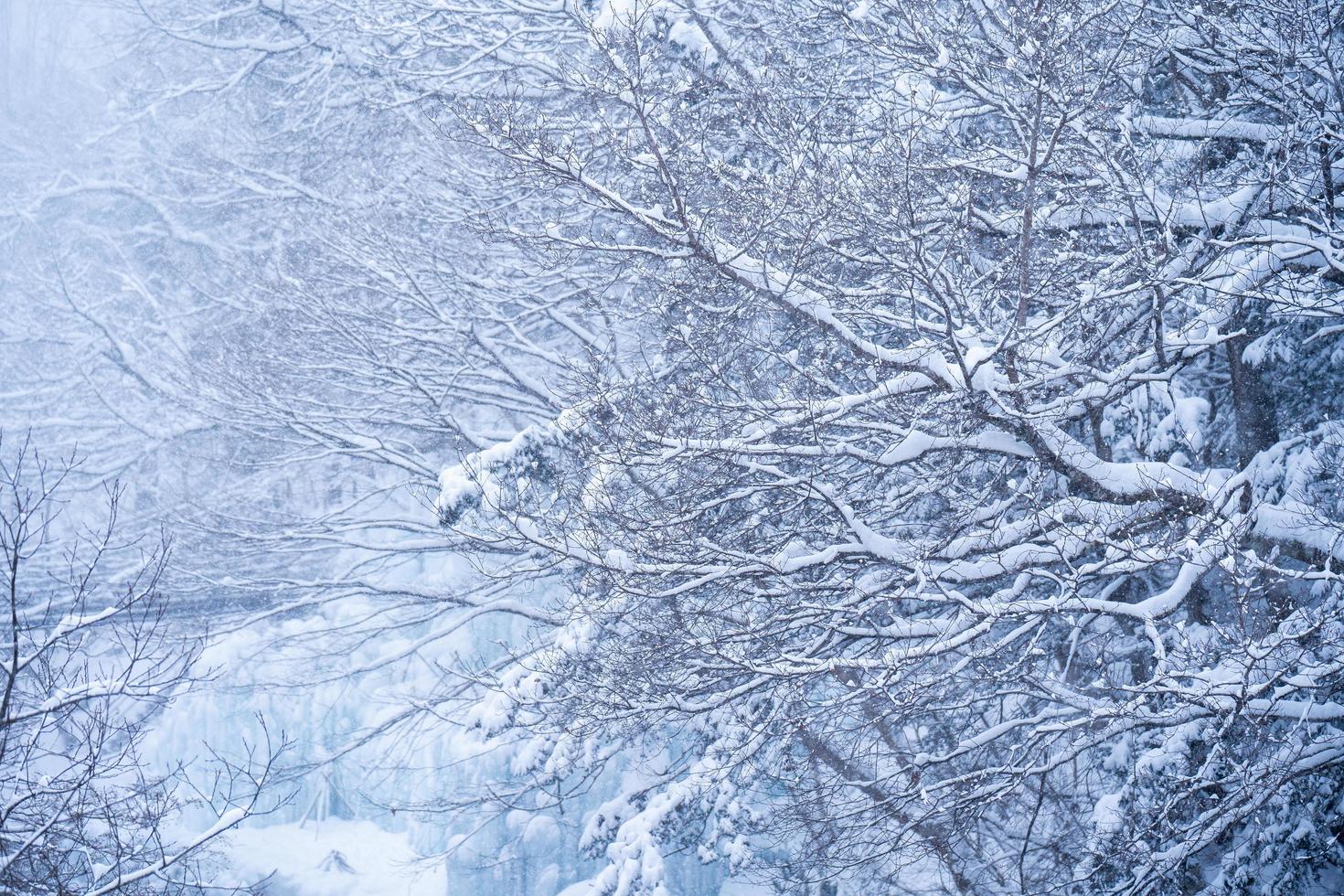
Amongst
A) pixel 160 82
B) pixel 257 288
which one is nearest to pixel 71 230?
pixel 160 82

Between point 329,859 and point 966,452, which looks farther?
point 329,859

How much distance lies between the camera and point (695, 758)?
6996mm

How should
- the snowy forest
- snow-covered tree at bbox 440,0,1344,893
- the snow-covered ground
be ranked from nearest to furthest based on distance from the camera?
snow-covered tree at bbox 440,0,1344,893 → the snowy forest → the snow-covered ground

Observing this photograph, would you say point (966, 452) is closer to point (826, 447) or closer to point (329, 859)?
point (826, 447)

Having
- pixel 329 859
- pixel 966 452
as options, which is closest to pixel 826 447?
pixel 966 452

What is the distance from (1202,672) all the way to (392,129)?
9.26m

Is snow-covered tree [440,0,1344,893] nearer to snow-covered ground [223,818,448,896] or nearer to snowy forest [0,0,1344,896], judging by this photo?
snowy forest [0,0,1344,896]

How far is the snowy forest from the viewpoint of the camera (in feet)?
14.5

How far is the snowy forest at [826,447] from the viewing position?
442 centimetres

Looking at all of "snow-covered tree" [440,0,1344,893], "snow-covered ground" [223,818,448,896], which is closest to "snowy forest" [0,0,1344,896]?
"snow-covered tree" [440,0,1344,893]

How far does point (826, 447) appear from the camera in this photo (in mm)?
4816

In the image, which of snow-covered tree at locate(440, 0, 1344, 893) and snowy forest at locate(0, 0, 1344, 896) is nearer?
snow-covered tree at locate(440, 0, 1344, 893)

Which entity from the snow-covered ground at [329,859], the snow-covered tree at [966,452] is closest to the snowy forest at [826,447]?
the snow-covered tree at [966,452]

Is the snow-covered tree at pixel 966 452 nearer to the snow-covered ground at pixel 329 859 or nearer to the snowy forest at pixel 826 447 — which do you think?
the snowy forest at pixel 826 447
